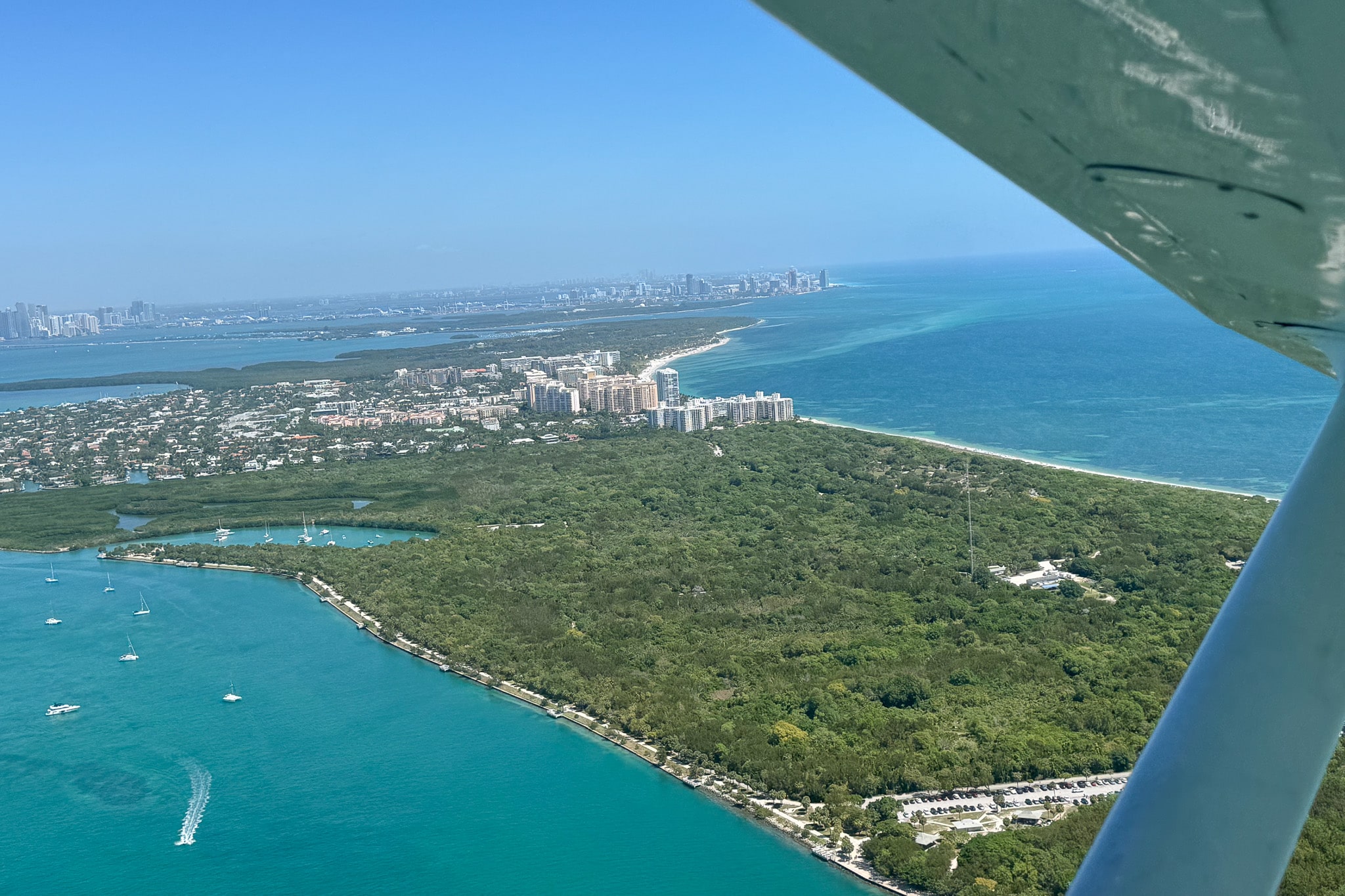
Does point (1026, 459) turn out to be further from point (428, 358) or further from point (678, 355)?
point (428, 358)

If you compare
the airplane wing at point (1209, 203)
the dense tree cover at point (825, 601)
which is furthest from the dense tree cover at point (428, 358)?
the airplane wing at point (1209, 203)

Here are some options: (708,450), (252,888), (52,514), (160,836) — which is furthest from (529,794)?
(52,514)

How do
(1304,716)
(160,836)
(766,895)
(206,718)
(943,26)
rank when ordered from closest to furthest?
(943,26) → (1304,716) → (766,895) → (160,836) → (206,718)

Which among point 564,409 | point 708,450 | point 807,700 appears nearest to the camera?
point 807,700

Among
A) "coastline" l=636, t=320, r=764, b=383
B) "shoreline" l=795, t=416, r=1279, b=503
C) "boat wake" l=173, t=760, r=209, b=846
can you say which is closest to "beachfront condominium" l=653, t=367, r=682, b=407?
"coastline" l=636, t=320, r=764, b=383

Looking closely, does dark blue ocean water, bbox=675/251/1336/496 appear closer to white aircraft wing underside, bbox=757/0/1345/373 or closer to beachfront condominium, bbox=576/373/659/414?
beachfront condominium, bbox=576/373/659/414

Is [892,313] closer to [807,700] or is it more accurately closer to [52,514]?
[52,514]

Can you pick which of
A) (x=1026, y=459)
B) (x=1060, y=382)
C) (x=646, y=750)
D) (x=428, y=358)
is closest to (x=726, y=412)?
(x=1026, y=459)
